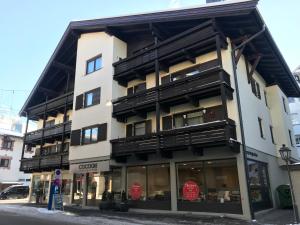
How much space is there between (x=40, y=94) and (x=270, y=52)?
85.1 feet

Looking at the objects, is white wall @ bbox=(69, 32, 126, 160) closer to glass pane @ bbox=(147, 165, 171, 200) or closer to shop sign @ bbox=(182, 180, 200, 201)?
glass pane @ bbox=(147, 165, 171, 200)

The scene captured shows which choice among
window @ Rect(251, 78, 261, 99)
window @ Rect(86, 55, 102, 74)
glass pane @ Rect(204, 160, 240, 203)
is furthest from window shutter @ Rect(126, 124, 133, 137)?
window @ Rect(251, 78, 261, 99)

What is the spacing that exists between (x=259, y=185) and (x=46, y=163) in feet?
64.6

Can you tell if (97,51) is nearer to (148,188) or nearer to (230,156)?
(148,188)

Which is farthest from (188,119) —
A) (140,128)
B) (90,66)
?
(90,66)

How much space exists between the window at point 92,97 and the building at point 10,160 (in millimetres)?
28146

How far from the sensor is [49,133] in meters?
29.4

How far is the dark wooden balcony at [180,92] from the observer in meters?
16.5

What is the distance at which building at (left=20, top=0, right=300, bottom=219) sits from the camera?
53.9ft

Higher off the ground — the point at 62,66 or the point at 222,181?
the point at 62,66

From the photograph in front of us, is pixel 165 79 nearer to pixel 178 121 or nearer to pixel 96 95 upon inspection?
pixel 178 121

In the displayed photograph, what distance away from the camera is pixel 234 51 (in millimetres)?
18047

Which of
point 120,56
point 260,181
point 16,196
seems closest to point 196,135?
point 260,181

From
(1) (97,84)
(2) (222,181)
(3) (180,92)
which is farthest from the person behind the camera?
(1) (97,84)
